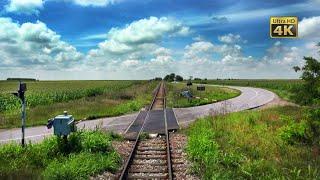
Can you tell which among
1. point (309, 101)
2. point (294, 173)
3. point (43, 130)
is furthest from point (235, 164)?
point (43, 130)

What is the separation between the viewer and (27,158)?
45.0ft

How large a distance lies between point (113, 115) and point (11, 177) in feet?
72.0

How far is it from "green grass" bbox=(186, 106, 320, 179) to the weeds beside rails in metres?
2.87
